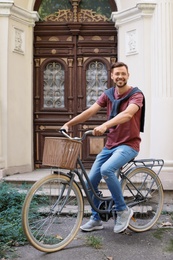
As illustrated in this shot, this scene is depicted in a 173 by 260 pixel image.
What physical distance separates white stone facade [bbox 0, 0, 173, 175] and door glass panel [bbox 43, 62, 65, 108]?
402 mm

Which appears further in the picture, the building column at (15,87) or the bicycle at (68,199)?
the building column at (15,87)

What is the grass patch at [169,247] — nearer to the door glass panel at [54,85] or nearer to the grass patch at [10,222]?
the grass patch at [10,222]

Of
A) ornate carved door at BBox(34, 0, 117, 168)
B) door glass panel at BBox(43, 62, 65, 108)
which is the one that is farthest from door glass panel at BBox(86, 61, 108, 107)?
door glass panel at BBox(43, 62, 65, 108)

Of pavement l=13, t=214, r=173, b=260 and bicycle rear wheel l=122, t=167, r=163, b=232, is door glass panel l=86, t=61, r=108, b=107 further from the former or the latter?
pavement l=13, t=214, r=173, b=260

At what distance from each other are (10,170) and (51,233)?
274cm

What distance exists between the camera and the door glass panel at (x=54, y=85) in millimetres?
7125

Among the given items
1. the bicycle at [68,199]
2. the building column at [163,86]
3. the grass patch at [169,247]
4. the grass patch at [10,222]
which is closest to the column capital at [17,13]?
the building column at [163,86]

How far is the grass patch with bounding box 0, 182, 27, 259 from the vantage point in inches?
138

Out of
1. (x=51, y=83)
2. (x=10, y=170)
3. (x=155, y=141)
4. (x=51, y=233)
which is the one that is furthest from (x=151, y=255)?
(x=51, y=83)

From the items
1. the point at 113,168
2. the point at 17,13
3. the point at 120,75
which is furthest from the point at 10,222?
the point at 17,13

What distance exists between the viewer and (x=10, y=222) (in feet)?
13.5

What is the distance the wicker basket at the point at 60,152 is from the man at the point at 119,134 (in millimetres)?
368

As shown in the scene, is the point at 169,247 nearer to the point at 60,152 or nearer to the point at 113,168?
the point at 113,168

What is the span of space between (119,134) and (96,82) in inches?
133
